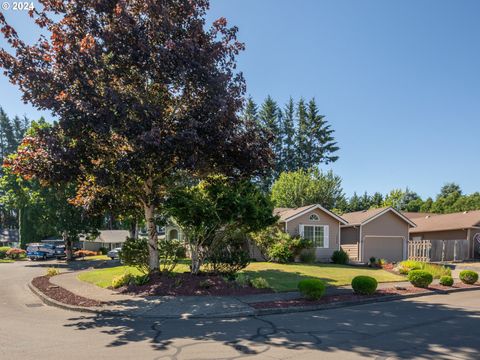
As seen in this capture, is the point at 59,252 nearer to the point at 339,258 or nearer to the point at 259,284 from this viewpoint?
the point at 339,258

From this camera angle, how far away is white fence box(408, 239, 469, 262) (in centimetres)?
2948

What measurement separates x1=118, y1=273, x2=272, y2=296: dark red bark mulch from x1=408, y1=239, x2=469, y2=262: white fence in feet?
66.0

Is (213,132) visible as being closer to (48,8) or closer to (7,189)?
(48,8)

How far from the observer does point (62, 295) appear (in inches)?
536

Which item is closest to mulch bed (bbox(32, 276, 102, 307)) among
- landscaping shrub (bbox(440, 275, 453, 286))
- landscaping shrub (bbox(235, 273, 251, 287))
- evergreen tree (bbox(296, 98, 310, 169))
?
landscaping shrub (bbox(235, 273, 251, 287))

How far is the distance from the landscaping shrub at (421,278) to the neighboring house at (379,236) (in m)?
13.5

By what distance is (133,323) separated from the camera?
32.0ft

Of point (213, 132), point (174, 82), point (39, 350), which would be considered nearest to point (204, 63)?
point (174, 82)

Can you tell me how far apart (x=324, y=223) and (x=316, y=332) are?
20330 mm

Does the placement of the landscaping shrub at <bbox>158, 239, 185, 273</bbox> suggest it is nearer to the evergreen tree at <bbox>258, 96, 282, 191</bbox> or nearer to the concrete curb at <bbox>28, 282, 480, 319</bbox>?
the concrete curb at <bbox>28, 282, 480, 319</bbox>

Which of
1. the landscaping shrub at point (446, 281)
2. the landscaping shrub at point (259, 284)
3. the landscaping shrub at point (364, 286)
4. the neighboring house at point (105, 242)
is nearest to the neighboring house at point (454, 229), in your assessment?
the landscaping shrub at point (446, 281)

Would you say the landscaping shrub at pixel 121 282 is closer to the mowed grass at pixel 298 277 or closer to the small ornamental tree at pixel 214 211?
the small ornamental tree at pixel 214 211

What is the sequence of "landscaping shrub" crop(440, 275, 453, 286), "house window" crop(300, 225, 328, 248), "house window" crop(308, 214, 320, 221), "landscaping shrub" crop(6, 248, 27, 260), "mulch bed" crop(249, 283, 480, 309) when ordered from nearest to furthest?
1. "mulch bed" crop(249, 283, 480, 309)
2. "landscaping shrub" crop(440, 275, 453, 286)
3. "house window" crop(300, 225, 328, 248)
4. "house window" crop(308, 214, 320, 221)
5. "landscaping shrub" crop(6, 248, 27, 260)

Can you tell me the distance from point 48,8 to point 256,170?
9.00m
